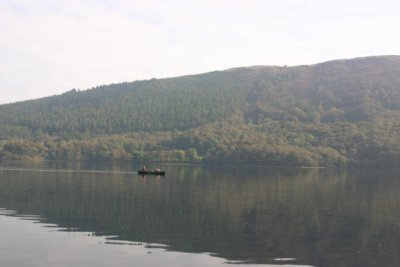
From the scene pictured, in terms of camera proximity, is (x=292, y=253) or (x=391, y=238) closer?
(x=292, y=253)

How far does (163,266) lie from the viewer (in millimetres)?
47969

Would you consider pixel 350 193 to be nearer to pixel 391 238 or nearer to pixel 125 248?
pixel 391 238

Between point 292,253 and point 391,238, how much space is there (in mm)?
14796

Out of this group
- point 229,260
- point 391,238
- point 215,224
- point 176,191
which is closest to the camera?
point 229,260

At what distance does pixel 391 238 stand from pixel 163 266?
92.6 feet

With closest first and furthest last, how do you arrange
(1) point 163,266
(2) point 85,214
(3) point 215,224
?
(1) point 163,266, (3) point 215,224, (2) point 85,214

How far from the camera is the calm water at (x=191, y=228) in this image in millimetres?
52094

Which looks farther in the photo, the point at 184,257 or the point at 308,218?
the point at 308,218

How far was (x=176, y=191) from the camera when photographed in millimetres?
112812

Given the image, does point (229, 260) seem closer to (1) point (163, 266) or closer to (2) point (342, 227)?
(1) point (163, 266)

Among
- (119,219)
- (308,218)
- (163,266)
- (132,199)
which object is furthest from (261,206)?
(163,266)

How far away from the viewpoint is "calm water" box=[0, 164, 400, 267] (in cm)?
5209

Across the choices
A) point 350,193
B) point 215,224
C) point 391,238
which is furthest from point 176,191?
point 391,238

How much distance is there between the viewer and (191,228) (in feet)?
221
